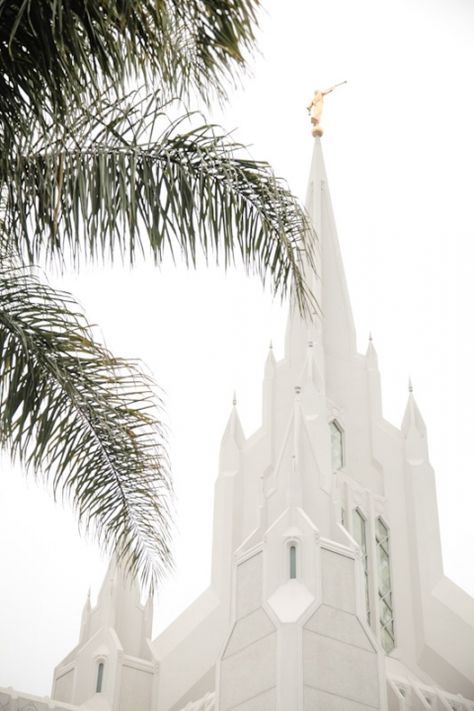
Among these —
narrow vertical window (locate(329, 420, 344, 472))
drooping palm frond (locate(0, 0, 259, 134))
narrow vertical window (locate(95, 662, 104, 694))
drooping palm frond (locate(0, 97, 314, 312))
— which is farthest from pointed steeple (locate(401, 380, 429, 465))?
drooping palm frond (locate(0, 0, 259, 134))

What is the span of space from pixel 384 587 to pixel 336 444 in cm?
375

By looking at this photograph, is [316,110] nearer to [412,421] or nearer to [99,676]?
[412,421]

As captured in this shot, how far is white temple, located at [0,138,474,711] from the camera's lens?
1642 centimetres

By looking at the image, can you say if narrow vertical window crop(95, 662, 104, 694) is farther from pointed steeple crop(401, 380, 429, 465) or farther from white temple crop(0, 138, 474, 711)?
pointed steeple crop(401, 380, 429, 465)

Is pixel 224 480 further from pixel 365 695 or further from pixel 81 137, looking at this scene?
pixel 81 137

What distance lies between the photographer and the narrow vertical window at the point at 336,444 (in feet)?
82.4

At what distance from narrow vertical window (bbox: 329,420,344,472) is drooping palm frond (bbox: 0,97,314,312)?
19.2 metres

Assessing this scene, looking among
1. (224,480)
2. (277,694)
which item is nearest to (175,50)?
(277,694)

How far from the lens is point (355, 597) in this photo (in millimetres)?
17328

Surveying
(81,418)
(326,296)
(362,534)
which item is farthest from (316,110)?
(81,418)

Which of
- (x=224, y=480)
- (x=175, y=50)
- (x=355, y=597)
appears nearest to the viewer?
(x=175, y=50)

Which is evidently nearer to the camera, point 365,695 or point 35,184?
point 35,184

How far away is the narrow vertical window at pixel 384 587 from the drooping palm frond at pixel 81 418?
17155 millimetres

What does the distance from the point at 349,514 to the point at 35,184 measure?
62.0 feet
